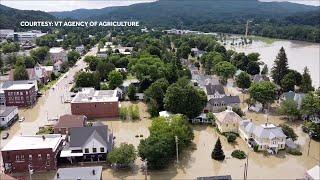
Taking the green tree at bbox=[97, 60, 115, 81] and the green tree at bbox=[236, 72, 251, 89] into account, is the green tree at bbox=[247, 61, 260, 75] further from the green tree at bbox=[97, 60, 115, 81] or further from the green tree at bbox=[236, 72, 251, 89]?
the green tree at bbox=[97, 60, 115, 81]

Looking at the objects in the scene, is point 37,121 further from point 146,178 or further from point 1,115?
point 146,178

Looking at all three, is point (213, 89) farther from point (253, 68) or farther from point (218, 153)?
point (253, 68)

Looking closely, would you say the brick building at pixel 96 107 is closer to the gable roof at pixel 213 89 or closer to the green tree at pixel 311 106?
the gable roof at pixel 213 89

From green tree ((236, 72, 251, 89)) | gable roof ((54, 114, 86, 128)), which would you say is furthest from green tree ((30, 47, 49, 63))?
green tree ((236, 72, 251, 89))

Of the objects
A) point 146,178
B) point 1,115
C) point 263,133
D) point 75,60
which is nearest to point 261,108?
point 263,133

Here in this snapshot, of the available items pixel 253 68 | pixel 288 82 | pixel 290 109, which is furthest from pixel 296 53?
pixel 290 109

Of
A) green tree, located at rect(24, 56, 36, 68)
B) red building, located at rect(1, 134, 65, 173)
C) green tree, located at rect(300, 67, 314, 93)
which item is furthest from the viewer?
green tree, located at rect(24, 56, 36, 68)
